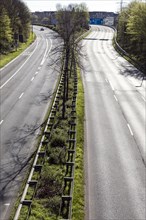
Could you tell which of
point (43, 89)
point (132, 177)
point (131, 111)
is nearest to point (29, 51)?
point (43, 89)

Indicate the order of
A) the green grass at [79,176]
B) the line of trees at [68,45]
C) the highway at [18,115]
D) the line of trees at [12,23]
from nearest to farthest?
the green grass at [79,176] → the highway at [18,115] → the line of trees at [68,45] → the line of trees at [12,23]

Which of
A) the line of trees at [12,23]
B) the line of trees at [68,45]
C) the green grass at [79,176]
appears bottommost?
the green grass at [79,176]

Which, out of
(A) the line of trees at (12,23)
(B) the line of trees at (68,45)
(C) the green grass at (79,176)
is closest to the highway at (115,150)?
(C) the green grass at (79,176)

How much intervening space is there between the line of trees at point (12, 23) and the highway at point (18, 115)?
882cm

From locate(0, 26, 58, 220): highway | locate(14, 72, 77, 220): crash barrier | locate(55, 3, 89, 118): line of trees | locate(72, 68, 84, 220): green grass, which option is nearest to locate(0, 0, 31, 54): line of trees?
locate(0, 26, 58, 220): highway

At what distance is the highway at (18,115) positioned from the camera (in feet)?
56.4

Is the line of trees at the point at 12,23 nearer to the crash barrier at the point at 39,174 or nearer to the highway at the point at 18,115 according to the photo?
the highway at the point at 18,115

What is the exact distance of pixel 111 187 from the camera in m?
16.9

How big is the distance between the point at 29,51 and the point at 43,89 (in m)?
36.3

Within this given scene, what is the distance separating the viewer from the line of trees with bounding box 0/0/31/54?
194ft

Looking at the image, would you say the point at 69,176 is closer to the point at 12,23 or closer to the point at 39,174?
the point at 39,174

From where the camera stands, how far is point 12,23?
75125 mm

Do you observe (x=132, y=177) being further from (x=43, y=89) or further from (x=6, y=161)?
(x=43, y=89)

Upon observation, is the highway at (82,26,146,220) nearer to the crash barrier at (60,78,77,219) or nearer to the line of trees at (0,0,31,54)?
the crash barrier at (60,78,77,219)
